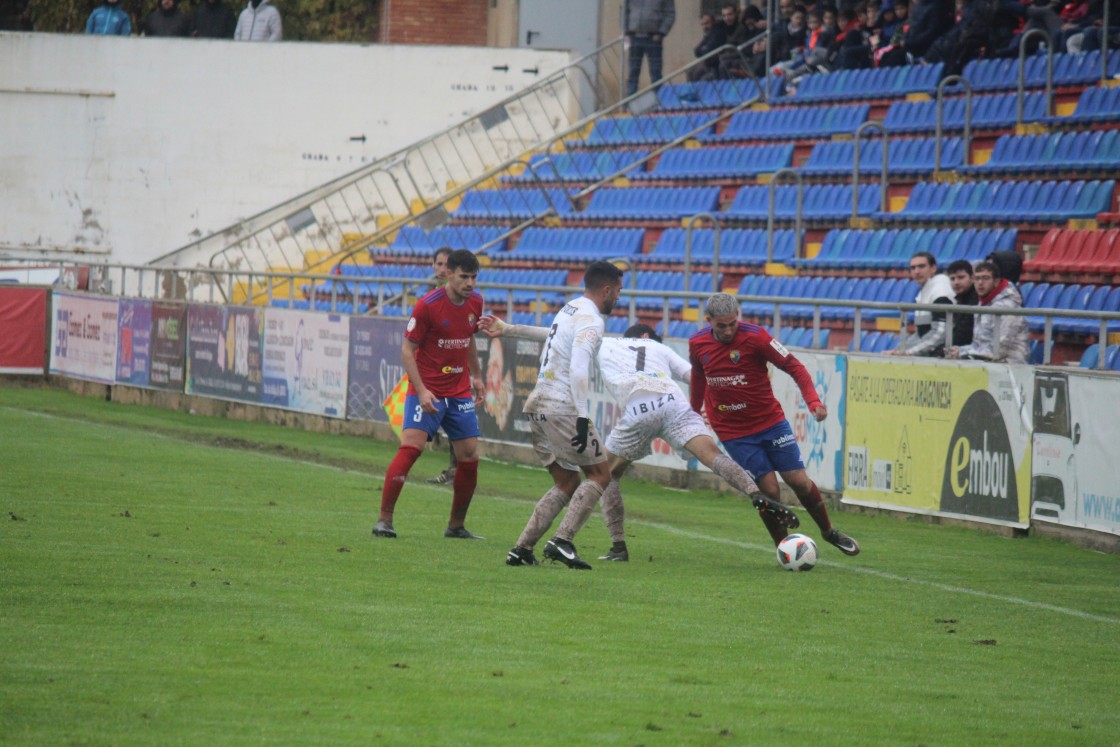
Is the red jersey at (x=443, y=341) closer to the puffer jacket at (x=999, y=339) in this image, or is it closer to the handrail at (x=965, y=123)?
the puffer jacket at (x=999, y=339)

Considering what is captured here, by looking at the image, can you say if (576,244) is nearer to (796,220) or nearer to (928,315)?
(796,220)

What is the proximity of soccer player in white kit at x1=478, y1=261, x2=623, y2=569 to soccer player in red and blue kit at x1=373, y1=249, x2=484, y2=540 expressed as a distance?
54.7 inches

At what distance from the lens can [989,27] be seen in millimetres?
23016

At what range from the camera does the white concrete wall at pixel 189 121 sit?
32031 mm

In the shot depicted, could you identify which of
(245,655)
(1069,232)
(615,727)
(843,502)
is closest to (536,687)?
(615,727)

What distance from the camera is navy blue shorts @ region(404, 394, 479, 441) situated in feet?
39.6

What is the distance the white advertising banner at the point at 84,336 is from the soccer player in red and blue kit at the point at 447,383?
48.9 ft

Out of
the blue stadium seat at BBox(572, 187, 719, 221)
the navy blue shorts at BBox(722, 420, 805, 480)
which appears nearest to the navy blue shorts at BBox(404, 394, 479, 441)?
the navy blue shorts at BBox(722, 420, 805, 480)

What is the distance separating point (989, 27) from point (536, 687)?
60.1 feet

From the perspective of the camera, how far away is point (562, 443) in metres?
10.6

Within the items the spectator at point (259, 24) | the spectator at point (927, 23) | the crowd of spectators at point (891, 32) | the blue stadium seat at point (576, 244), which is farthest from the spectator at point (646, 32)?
the spectator at point (259, 24)

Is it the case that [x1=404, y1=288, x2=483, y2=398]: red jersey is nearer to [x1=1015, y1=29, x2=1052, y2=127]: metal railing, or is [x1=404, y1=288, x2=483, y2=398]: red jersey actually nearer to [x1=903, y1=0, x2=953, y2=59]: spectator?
[x1=1015, y1=29, x2=1052, y2=127]: metal railing

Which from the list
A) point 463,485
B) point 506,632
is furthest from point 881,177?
point 506,632

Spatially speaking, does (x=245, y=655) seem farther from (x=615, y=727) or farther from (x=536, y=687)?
(x=615, y=727)
